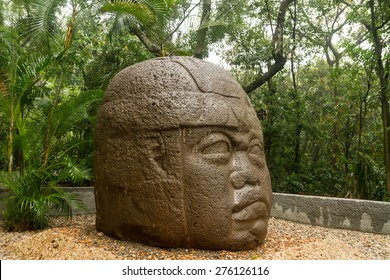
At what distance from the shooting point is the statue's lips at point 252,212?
12.8 ft

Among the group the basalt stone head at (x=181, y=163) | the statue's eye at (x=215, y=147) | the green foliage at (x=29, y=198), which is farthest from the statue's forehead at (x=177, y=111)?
the green foliage at (x=29, y=198)

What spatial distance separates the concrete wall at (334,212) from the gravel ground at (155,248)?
1.21ft

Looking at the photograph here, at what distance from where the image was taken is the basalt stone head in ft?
12.4

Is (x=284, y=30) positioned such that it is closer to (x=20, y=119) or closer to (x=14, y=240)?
(x=20, y=119)

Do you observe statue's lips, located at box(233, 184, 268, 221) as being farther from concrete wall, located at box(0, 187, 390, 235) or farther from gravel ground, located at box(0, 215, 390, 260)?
concrete wall, located at box(0, 187, 390, 235)

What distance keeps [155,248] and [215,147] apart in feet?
3.92

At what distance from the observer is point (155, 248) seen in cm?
392

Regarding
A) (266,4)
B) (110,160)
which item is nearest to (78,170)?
(110,160)

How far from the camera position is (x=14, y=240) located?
15.5 ft

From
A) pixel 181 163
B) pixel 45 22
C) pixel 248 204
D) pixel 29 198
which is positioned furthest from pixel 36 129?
pixel 248 204

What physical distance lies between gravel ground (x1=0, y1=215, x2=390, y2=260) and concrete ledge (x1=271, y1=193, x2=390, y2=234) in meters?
0.37

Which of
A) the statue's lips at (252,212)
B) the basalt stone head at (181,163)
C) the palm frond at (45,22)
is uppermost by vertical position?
the palm frond at (45,22)

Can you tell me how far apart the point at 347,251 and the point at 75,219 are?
4167 millimetres

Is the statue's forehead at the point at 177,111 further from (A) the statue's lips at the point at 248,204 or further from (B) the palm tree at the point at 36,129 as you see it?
(B) the palm tree at the point at 36,129
